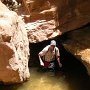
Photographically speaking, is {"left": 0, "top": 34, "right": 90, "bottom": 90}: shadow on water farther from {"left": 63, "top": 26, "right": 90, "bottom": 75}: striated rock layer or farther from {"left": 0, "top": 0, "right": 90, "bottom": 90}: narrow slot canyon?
{"left": 63, "top": 26, "right": 90, "bottom": 75}: striated rock layer

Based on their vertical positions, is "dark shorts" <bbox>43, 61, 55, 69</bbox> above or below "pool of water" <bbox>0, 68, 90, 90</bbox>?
above

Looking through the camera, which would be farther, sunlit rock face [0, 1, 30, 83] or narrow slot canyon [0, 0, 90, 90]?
narrow slot canyon [0, 0, 90, 90]

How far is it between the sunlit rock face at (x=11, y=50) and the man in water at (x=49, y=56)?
86cm

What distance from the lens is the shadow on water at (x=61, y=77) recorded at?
638 centimetres

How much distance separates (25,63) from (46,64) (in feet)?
3.44

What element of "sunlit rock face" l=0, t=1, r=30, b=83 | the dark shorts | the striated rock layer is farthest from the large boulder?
"sunlit rock face" l=0, t=1, r=30, b=83

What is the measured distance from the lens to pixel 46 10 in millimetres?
7637

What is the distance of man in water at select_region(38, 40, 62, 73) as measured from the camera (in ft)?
23.3

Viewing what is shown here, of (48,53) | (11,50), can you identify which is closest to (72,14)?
(48,53)

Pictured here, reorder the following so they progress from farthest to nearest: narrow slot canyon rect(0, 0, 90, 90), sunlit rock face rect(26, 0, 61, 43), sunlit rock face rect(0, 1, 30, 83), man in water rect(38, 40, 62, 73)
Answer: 1. sunlit rock face rect(26, 0, 61, 43)
2. man in water rect(38, 40, 62, 73)
3. narrow slot canyon rect(0, 0, 90, 90)
4. sunlit rock face rect(0, 1, 30, 83)

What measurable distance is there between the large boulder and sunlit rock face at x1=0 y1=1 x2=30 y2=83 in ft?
3.73

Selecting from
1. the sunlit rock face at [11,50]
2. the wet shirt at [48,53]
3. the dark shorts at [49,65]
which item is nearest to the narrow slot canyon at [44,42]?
the sunlit rock face at [11,50]

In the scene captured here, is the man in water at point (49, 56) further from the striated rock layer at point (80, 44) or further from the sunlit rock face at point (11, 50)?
the sunlit rock face at point (11, 50)

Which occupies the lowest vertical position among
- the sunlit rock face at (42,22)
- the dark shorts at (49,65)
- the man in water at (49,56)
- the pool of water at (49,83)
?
the pool of water at (49,83)
